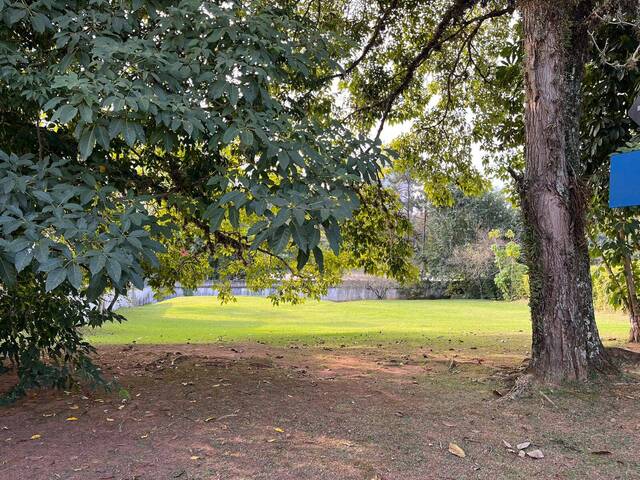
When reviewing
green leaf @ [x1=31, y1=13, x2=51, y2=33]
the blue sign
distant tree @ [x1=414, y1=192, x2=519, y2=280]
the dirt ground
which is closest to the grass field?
the dirt ground

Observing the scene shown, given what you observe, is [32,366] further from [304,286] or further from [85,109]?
[304,286]

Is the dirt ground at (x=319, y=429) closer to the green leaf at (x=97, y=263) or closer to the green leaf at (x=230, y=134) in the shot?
the green leaf at (x=97, y=263)

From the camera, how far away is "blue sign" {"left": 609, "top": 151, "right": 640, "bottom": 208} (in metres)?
2.37

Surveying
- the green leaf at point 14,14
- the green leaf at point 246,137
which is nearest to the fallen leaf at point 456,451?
the green leaf at point 246,137

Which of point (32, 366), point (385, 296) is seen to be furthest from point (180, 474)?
point (385, 296)

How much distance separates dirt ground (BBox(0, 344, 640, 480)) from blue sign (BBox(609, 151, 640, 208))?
1756 millimetres

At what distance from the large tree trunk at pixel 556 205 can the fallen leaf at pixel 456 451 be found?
62.7 inches

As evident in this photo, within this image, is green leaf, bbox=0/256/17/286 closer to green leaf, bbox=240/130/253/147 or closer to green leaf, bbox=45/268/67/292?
green leaf, bbox=45/268/67/292

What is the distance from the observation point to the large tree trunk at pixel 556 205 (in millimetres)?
4840

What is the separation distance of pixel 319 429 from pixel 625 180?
2664 millimetres

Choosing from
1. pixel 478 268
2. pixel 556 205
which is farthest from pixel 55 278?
pixel 478 268

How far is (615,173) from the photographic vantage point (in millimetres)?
2469

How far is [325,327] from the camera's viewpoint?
593 inches

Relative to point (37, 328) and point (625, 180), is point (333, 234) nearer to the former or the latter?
point (625, 180)
